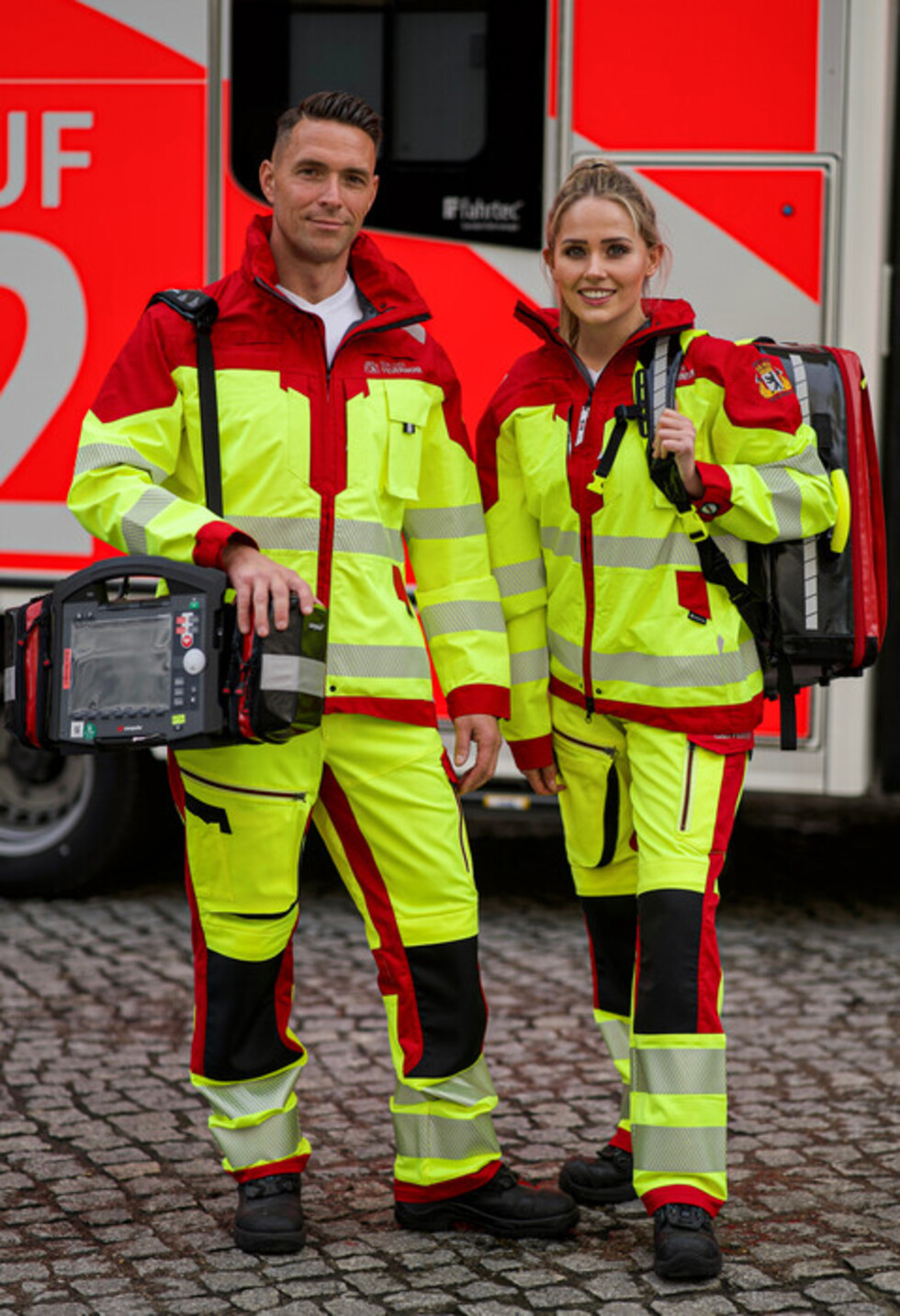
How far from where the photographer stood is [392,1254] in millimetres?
3535

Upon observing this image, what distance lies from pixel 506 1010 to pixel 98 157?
2.73 metres

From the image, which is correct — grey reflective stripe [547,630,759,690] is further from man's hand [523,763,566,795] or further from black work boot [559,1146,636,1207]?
black work boot [559,1146,636,1207]

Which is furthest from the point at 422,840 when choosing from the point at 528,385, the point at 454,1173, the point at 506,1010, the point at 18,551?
the point at 18,551

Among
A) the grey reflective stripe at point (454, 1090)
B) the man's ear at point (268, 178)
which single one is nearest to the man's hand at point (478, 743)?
the grey reflective stripe at point (454, 1090)

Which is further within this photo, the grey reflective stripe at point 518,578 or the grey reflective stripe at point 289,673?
the grey reflective stripe at point 518,578

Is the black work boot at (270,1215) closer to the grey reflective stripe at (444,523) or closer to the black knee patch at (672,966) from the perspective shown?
the black knee patch at (672,966)

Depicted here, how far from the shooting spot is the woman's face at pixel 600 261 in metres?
3.55

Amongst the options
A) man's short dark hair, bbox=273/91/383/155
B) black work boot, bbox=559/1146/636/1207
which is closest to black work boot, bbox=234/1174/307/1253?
black work boot, bbox=559/1146/636/1207

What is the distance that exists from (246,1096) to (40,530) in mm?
2662

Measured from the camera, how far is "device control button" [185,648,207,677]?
10.6 feet

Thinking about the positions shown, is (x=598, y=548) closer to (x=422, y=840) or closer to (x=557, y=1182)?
(x=422, y=840)

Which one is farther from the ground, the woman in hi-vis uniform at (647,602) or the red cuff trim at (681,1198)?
the woman in hi-vis uniform at (647,602)

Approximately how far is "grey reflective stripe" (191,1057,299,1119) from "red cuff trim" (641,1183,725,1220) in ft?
2.27

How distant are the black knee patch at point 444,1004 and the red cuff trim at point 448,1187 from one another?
20 centimetres
